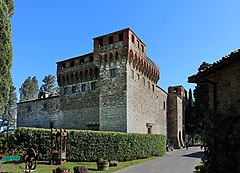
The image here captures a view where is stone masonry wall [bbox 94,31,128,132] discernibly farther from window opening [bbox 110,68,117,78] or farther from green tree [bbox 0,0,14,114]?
green tree [bbox 0,0,14,114]

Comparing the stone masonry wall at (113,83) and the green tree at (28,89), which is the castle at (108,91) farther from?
the green tree at (28,89)

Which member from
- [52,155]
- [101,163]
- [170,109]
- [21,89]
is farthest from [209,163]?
[21,89]

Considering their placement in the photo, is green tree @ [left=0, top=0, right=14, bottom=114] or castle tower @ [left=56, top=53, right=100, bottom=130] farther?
castle tower @ [left=56, top=53, right=100, bottom=130]

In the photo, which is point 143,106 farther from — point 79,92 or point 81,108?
point 79,92

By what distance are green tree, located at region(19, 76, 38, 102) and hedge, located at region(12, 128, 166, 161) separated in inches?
2091

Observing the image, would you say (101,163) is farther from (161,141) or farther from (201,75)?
(161,141)

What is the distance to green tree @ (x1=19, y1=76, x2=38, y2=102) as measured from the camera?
70.4 m

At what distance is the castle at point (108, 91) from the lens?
1048 inches

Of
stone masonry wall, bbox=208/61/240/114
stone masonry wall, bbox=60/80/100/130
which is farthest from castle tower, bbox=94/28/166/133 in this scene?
stone masonry wall, bbox=208/61/240/114

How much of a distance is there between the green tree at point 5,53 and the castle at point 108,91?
456 inches

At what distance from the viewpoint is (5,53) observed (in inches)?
703

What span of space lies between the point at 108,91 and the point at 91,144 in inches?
313

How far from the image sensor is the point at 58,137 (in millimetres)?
20312

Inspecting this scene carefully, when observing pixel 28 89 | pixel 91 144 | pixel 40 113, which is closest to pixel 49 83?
pixel 28 89
